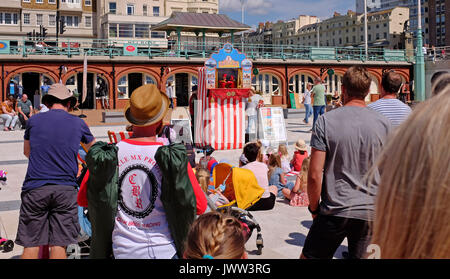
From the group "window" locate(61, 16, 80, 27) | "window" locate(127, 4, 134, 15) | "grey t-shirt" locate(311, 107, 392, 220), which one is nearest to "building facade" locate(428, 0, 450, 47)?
"window" locate(127, 4, 134, 15)

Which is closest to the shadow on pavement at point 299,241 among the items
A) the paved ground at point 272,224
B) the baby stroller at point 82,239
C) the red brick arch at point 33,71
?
the paved ground at point 272,224

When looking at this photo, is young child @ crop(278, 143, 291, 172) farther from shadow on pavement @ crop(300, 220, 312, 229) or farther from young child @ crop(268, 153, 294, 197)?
shadow on pavement @ crop(300, 220, 312, 229)

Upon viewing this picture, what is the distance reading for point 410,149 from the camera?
893 millimetres

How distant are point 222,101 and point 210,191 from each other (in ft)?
21.5

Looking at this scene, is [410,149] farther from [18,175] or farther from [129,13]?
[129,13]

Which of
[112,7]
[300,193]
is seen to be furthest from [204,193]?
[112,7]

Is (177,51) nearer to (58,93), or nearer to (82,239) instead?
(82,239)

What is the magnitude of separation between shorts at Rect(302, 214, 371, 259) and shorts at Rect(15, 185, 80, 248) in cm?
186

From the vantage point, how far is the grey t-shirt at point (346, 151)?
115 inches

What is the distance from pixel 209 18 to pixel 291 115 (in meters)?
16.1

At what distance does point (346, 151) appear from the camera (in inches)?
116

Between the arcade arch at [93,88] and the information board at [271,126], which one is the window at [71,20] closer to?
the arcade arch at [93,88]

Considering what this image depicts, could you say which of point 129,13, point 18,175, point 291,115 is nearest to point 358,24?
point 129,13

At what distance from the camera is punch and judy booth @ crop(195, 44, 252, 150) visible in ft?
41.1
